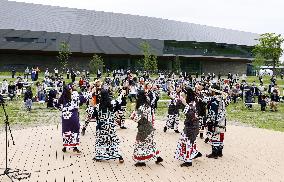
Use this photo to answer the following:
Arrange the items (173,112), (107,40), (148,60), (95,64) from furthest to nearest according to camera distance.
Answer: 1. (107,40)
2. (148,60)
3. (95,64)
4. (173,112)

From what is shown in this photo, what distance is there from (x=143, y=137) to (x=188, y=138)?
3.42 ft

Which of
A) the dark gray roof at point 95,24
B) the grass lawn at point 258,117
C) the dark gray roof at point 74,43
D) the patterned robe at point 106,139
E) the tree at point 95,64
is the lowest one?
the grass lawn at point 258,117

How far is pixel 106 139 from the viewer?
912 cm

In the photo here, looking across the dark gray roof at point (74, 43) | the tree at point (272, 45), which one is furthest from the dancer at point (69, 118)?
the tree at point (272, 45)

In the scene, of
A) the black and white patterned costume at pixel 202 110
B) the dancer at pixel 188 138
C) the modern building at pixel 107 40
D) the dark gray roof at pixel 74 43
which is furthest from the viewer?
the modern building at pixel 107 40

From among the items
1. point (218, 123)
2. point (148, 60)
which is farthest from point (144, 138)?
point (148, 60)

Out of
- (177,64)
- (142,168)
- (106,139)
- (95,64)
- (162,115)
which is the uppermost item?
(177,64)

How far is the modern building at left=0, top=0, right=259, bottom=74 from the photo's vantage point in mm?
49188

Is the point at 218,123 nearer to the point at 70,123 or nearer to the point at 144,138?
the point at 144,138

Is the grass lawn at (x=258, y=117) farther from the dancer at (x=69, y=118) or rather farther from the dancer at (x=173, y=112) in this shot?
the dancer at (x=69, y=118)

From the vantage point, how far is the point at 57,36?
51.2 m

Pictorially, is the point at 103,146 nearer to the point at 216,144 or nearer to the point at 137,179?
the point at 137,179

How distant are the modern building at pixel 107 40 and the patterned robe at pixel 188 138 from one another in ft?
134

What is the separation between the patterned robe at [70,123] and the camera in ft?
32.5
